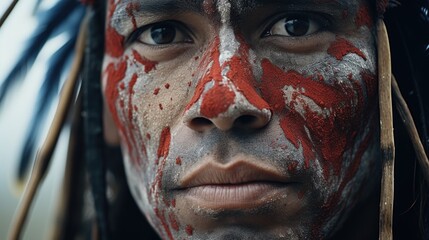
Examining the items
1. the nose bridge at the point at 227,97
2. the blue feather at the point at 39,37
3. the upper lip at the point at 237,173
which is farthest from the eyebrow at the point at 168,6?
the blue feather at the point at 39,37

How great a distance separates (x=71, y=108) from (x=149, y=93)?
0.53 m

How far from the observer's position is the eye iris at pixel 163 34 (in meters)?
1.92

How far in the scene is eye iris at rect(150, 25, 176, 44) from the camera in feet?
6.30

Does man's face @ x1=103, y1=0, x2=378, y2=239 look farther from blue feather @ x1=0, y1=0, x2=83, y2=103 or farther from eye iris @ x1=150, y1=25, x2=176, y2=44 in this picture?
blue feather @ x1=0, y1=0, x2=83, y2=103

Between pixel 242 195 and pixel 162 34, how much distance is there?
50cm

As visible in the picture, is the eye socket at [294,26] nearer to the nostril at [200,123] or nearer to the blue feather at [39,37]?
the nostril at [200,123]

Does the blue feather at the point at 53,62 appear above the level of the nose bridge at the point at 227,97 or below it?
above

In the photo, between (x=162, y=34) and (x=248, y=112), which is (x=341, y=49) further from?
(x=162, y=34)

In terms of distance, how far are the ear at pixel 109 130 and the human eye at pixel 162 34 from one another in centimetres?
29

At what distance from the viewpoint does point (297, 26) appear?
184 centimetres

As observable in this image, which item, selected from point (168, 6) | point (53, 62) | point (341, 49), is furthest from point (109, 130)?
point (341, 49)

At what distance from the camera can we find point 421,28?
1961mm

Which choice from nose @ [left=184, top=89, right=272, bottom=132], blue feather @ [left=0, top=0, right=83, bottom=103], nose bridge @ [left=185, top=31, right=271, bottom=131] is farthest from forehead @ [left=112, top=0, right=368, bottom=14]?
blue feather @ [left=0, top=0, right=83, bottom=103]

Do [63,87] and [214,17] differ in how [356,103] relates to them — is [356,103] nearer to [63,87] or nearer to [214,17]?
[214,17]
